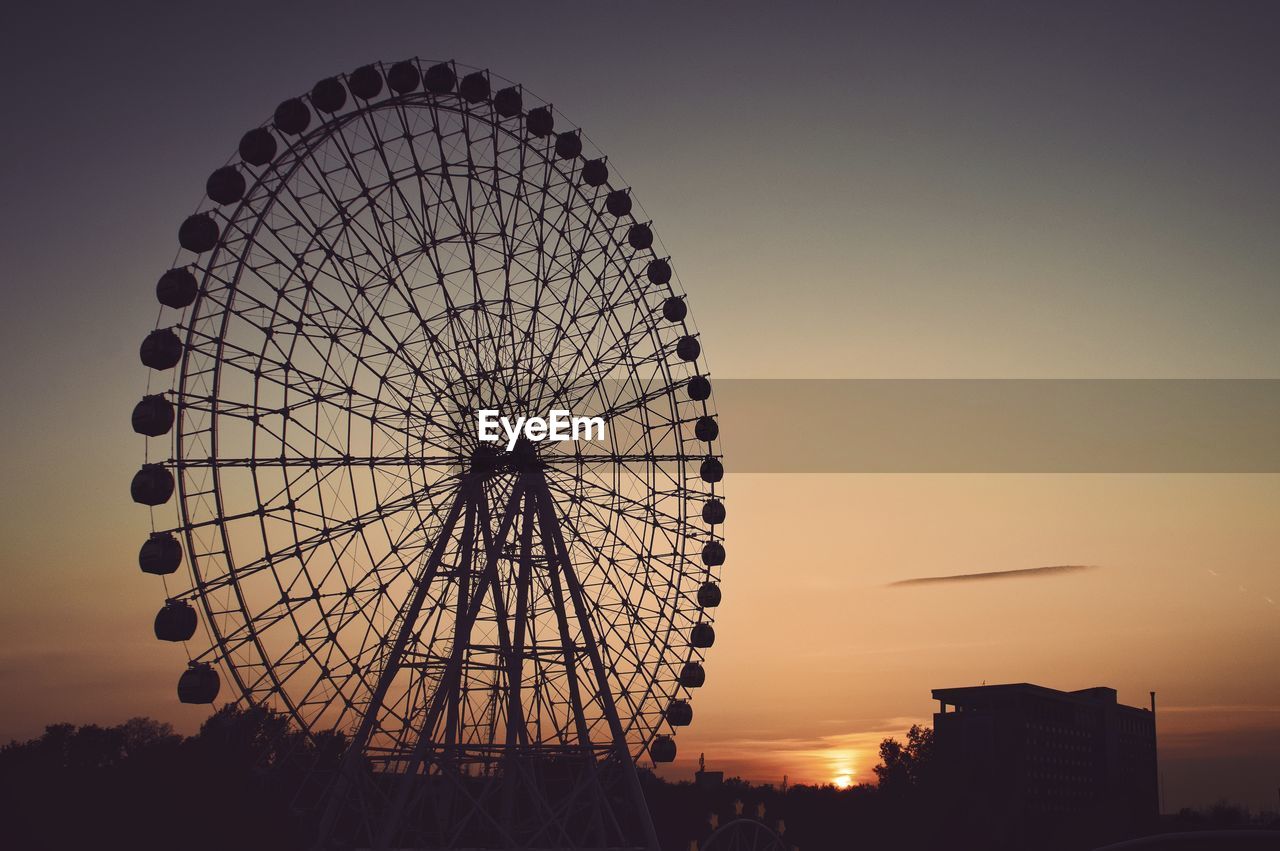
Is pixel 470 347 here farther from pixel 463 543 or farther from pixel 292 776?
pixel 292 776

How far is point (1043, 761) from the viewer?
12825 centimetres

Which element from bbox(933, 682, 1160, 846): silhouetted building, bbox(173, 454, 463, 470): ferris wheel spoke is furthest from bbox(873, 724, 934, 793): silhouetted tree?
bbox(173, 454, 463, 470): ferris wheel spoke

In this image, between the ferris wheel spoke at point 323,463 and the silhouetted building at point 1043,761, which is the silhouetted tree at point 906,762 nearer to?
the silhouetted building at point 1043,761

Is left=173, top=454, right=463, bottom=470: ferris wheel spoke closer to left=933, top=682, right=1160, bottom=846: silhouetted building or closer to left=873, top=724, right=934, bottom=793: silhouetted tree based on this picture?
left=933, top=682, right=1160, bottom=846: silhouetted building

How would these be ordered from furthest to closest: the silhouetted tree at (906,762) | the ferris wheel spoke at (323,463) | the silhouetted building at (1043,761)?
the silhouetted tree at (906,762) → the silhouetted building at (1043,761) → the ferris wheel spoke at (323,463)

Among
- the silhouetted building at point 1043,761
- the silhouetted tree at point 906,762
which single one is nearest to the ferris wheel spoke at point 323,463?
the silhouetted building at point 1043,761

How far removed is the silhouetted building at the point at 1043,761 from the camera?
4373 inches

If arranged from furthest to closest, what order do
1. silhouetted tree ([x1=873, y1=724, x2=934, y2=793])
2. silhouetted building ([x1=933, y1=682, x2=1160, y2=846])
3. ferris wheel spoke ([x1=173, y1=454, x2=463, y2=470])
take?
1. silhouetted tree ([x1=873, y1=724, x2=934, y2=793])
2. silhouetted building ([x1=933, y1=682, x2=1160, y2=846])
3. ferris wheel spoke ([x1=173, y1=454, x2=463, y2=470])

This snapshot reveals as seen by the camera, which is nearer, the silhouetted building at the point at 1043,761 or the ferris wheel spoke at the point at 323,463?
the ferris wheel spoke at the point at 323,463

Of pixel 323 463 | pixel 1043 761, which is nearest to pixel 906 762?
pixel 1043 761

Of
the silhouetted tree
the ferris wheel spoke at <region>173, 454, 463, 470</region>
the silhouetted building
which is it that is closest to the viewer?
the ferris wheel spoke at <region>173, 454, 463, 470</region>

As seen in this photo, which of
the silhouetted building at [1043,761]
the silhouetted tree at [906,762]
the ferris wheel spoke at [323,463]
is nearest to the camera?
the ferris wheel spoke at [323,463]

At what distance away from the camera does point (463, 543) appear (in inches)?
1196

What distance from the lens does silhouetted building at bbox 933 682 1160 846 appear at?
111 metres
